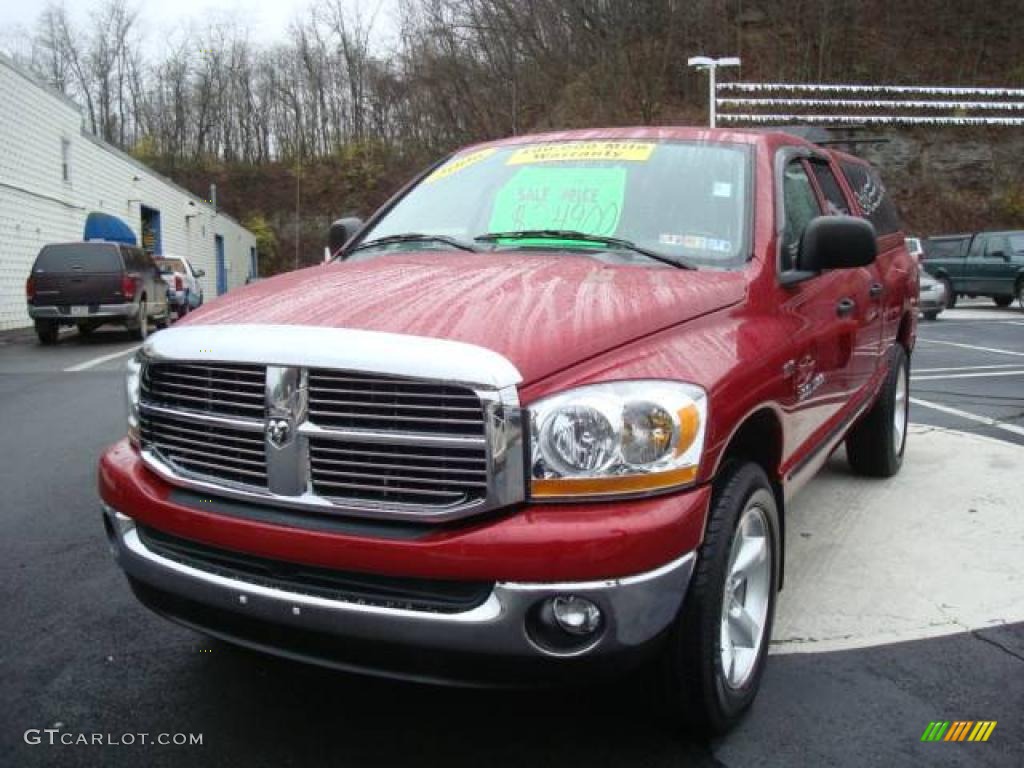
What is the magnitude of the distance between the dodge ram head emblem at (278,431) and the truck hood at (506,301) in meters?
0.27

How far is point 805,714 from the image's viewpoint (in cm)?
273

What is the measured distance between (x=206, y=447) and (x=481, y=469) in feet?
2.70

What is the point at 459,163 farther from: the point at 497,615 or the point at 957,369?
the point at 957,369

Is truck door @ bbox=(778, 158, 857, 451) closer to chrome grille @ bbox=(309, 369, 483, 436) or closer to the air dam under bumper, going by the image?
the air dam under bumper

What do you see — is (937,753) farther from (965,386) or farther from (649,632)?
(965,386)

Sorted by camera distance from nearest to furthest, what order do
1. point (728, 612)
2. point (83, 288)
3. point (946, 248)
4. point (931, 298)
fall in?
point (728, 612) < point (83, 288) < point (931, 298) < point (946, 248)

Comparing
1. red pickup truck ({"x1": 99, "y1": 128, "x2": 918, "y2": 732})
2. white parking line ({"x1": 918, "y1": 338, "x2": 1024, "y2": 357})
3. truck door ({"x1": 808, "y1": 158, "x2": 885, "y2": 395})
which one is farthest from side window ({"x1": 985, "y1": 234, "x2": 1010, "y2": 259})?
red pickup truck ({"x1": 99, "y1": 128, "x2": 918, "y2": 732})

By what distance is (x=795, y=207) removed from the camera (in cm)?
369

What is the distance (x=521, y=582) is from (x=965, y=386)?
29.0ft

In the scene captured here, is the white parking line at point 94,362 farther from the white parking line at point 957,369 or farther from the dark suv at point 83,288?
the white parking line at point 957,369

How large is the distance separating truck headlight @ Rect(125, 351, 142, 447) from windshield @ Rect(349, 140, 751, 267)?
1.07 metres

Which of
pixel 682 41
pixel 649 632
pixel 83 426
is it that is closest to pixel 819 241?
pixel 649 632

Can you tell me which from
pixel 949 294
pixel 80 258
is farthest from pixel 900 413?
pixel 949 294

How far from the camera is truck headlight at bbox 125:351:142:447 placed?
2.70 m
